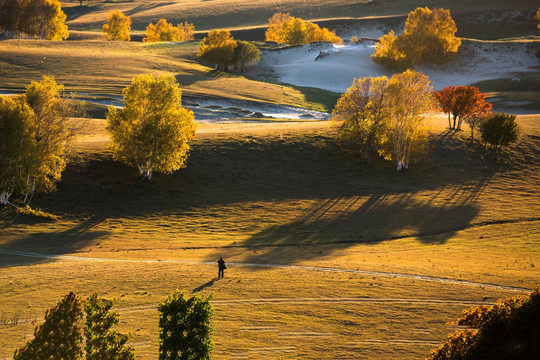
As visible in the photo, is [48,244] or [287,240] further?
[287,240]

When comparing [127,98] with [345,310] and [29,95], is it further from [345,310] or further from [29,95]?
[345,310]

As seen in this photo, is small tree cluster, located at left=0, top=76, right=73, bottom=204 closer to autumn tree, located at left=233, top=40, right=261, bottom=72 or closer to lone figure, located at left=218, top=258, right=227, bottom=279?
lone figure, located at left=218, top=258, right=227, bottom=279

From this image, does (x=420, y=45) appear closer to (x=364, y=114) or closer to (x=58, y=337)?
(x=364, y=114)

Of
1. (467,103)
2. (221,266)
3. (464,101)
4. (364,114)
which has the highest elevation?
A: (464,101)

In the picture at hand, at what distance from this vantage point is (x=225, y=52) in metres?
161

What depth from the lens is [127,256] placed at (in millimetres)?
50250

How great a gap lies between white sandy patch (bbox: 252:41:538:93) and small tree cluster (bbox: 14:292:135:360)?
451ft

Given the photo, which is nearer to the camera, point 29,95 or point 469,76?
point 29,95

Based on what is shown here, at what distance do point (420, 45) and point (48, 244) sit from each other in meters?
146

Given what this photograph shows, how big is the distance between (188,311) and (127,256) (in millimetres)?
27782

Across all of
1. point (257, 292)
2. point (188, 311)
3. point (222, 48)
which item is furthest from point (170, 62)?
point (188, 311)

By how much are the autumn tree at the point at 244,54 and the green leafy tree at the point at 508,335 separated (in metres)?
150

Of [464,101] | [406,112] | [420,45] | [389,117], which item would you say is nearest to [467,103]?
[464,101]

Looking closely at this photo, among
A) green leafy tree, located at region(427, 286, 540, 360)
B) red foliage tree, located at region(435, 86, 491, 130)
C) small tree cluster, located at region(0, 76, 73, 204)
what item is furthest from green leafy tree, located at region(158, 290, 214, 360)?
red foliage tree, located at region(435, 86, 491, 130)
